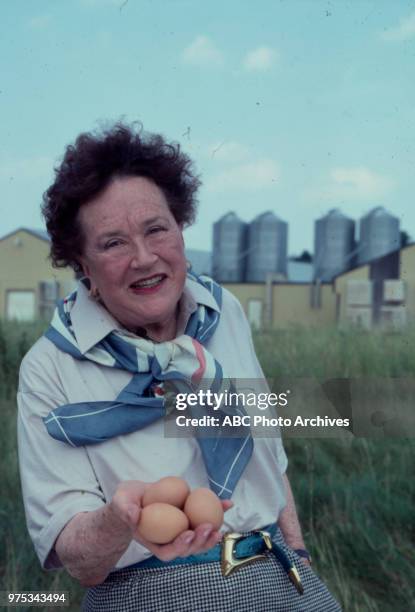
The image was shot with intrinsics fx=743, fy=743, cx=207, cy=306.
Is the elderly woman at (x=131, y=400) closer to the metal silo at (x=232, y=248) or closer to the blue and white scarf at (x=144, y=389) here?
the blue and white scarf at (x=144, y=389)

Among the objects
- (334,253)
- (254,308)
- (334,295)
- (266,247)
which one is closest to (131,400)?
(254,308)

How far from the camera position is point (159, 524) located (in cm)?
107

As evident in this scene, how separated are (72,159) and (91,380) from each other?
0.44 m

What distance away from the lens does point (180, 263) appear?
4.93 ft

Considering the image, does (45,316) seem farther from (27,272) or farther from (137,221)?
(137,221)

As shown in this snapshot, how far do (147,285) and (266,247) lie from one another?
6.95 m

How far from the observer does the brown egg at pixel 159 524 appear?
3.52ft

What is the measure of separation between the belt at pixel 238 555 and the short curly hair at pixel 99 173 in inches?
24.8

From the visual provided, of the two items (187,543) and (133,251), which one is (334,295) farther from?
(187,543)

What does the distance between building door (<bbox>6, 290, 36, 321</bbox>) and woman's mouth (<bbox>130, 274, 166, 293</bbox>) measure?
2967 millimetres

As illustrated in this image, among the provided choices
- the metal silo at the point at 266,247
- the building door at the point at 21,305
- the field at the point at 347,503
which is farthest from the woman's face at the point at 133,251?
the metal silo at the point at 266,247

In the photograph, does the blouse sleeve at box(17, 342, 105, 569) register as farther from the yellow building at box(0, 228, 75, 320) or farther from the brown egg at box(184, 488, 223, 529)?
the yellow building at box(0, 228, 75, 320)

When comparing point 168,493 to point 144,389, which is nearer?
point 168,493

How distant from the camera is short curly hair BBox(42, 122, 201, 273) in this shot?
145 cm
